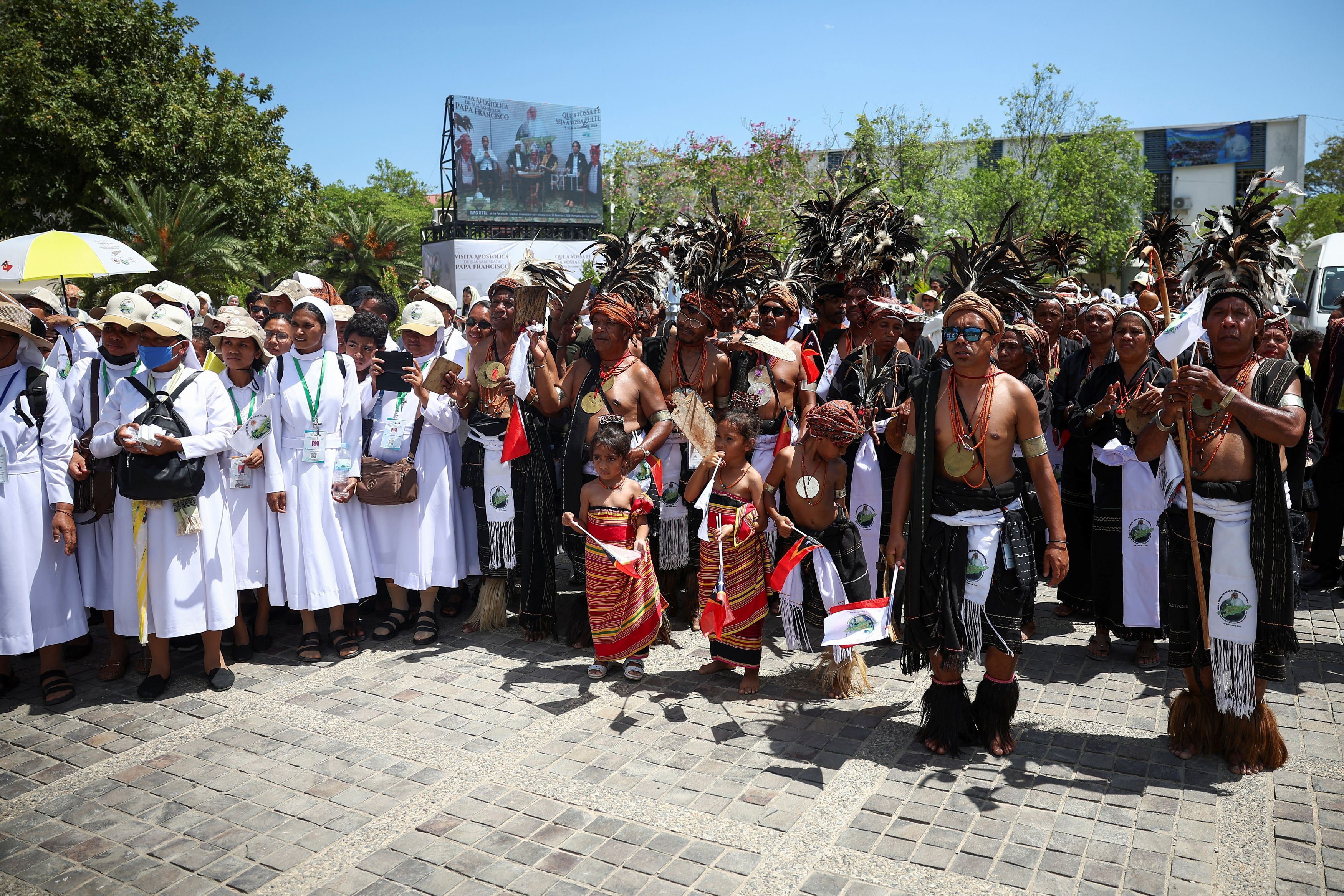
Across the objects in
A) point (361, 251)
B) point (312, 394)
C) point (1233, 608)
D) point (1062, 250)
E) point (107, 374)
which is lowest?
point (1233, 608)

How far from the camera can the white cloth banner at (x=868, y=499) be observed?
5.60 m

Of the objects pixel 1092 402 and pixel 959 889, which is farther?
pixel 1092 402

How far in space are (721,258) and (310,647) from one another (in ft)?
12.3

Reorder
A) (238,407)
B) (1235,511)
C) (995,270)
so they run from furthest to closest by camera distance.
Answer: (238,407) → (995,270) → (1235,511)

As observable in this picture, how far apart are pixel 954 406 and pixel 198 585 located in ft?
14.3

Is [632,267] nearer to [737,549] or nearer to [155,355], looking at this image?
[737,549]

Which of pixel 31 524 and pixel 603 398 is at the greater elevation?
pixel 603 398

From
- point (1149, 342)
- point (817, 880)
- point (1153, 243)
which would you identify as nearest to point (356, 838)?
point (817, 880)

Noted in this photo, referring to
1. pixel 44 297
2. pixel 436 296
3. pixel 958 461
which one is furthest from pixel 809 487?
pixel 44 297

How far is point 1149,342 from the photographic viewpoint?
5.32 m

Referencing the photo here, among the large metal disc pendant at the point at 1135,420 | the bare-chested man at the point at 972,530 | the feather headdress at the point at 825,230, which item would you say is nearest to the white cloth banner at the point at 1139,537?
the large metal disc pendant at the point at 1135,420

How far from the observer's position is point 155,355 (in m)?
5.16

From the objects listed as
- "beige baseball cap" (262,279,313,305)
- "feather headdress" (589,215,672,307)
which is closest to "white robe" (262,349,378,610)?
"beige baseball cap" (262,279,313,305)

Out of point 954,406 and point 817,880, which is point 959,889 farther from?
point 954,406
